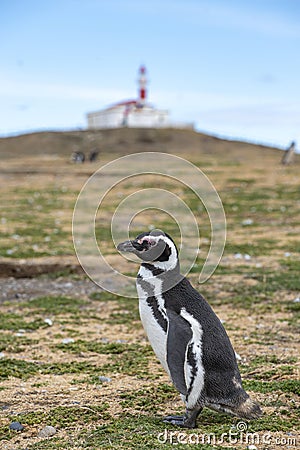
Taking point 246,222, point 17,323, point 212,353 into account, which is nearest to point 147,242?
point 212,353

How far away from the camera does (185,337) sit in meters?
4.46

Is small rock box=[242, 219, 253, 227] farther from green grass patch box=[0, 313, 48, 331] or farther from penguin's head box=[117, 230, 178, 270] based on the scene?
penguin's head box=[117, 230, 178, 270]

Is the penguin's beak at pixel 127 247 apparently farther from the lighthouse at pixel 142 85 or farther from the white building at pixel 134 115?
the lighthouse at pixel 142 85

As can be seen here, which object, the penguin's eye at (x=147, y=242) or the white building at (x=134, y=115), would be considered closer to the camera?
the penguin's eye at (x=147, y=242)

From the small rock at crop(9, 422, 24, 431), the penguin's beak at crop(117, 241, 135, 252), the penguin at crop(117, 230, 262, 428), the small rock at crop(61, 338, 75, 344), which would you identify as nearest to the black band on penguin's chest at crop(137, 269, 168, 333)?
the penguin at crop(117, 230, 262, 428)

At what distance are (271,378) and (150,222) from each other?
10.8 m

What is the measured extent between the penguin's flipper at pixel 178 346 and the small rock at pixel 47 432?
3.14ft

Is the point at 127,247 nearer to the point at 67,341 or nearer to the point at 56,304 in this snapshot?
the point at 67,341

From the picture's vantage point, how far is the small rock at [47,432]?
470 centimetres

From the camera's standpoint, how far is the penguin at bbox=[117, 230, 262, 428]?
14.6 ft

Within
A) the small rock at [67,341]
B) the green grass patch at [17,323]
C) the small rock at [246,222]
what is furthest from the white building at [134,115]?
the small rock at [67,341]

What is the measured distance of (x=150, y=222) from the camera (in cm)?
1653

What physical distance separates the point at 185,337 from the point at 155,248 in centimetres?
62

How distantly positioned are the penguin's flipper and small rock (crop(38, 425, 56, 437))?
958 millimetres
